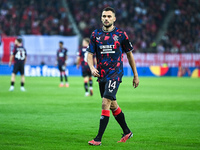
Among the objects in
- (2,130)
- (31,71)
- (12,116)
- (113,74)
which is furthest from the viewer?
(31,71)

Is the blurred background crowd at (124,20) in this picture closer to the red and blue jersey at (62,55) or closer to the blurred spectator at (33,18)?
the blurred spectator at (33,18)

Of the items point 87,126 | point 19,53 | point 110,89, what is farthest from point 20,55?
point 110,89

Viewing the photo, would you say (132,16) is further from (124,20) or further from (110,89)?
(110,89)

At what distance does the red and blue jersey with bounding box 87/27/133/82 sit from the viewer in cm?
772

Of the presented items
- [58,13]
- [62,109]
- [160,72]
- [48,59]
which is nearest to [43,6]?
[58,13]

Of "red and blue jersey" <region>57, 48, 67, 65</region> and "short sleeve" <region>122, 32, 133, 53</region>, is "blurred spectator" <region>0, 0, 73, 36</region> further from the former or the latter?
"short sleeve" <region>122, 32, 133, 53</region>

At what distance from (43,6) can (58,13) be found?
5.34ft

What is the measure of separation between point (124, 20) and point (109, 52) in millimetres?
37387

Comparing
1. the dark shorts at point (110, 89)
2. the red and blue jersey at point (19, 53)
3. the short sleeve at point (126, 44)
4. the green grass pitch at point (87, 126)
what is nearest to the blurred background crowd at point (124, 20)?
the red and blue jersey at point (19, 53)

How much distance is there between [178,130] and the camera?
9211 mm

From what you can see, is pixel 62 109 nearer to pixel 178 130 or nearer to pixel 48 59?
pixel 178 130

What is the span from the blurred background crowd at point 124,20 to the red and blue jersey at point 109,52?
3340 centimetres

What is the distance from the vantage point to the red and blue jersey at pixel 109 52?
7.72 m

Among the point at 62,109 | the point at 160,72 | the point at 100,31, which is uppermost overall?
the point at 100,31
